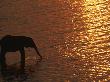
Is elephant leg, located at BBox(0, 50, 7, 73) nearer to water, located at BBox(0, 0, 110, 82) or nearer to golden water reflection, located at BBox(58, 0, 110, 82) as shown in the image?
water, located at BBox(0, 0, 110, 82)

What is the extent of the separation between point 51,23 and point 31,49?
13.1ft

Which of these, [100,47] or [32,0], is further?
[32,0]

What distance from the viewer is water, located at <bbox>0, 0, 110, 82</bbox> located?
16.0 meters

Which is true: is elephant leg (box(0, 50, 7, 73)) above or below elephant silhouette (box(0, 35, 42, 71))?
below

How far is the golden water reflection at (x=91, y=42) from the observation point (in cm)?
1606

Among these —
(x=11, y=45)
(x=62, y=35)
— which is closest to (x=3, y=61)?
(x=11, y=45)

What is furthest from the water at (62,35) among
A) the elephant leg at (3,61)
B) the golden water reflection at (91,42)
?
the elephant leg at (3,61)

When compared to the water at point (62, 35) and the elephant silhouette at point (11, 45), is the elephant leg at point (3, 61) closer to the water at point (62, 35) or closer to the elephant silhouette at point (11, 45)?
the elephant silhouette at point (11, 45)

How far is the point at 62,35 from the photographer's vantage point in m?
20.3

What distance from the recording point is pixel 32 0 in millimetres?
28328

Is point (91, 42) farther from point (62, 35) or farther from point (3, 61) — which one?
point (3, 61)

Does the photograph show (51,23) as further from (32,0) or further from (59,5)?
(32,0)

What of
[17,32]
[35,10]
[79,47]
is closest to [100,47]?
[79,47]

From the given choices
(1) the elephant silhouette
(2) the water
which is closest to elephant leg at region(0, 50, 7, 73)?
(1) the elephant silhouette
